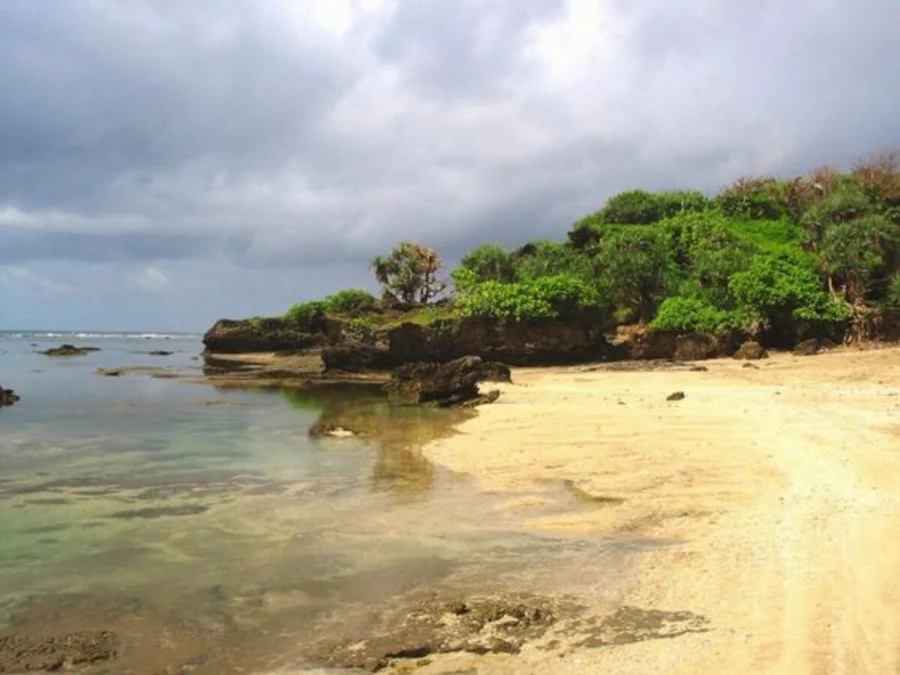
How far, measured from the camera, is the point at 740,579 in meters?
7.67

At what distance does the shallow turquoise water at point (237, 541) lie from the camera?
24.3ft

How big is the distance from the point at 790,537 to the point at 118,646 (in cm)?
729

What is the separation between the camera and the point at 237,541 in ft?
33.4

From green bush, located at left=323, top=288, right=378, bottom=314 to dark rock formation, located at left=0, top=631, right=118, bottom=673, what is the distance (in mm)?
59435

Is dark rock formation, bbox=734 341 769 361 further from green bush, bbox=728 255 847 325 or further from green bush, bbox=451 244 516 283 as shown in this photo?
green bush, bbox=451 244 516 283

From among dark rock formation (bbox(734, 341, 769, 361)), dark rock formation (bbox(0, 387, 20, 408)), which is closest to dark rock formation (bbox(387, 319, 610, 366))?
dark rock formation (bbox(734, 341, 769, 361))

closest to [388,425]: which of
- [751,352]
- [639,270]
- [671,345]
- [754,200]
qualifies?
[751,352]

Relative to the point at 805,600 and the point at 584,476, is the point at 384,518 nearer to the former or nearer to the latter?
the point at 584,476

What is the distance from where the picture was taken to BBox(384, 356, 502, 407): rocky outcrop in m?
28.9

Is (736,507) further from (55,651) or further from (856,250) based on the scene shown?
(856,250)

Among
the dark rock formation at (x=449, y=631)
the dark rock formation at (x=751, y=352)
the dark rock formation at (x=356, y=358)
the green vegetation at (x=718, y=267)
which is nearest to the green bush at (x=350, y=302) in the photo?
the green vegetation at (x=718, y=267)

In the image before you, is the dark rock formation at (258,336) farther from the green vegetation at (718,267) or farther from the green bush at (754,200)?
the green bush at (754,200)

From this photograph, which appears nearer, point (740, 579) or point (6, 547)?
point (740, 579)

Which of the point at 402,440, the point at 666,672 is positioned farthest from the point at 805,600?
the point at 402,440
